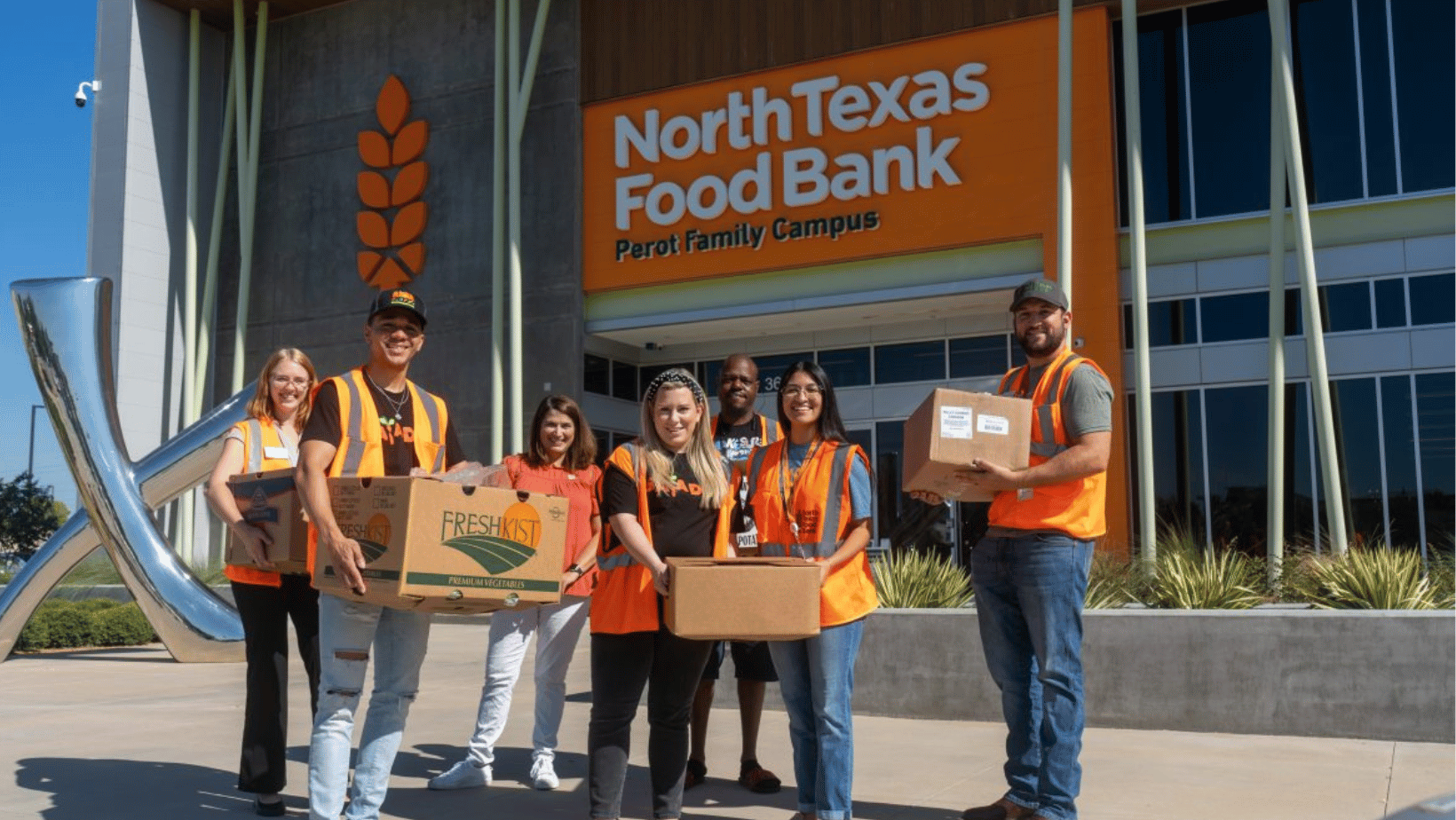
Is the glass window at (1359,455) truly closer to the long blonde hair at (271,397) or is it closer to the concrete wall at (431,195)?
the concrete wall at (431,195)

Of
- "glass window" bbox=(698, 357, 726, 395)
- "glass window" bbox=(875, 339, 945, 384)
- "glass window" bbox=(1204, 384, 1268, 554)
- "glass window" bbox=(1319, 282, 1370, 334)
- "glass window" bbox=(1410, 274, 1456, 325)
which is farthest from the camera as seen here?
"glass window" bbox=(698, 357, 726, 395)

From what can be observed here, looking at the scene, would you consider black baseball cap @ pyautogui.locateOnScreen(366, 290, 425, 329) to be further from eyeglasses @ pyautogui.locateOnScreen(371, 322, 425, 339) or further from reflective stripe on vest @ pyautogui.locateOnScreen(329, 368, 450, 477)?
reflective stripe on vest @ pyautogui.locateOnScreen(329, 368, 450, 477)

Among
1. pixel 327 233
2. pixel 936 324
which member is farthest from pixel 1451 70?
pixel 327 233

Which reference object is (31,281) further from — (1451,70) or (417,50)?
(1451,70)

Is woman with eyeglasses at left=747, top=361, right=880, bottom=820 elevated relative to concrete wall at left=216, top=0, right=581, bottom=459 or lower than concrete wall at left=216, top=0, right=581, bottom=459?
lower

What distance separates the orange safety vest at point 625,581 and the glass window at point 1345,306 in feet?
52.5

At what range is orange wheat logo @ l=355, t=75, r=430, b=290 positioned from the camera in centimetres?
2433

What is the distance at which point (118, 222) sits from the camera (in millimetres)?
25797

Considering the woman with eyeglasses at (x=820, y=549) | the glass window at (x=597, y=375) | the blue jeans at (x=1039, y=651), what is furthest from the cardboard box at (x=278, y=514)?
the glass window at (x=597, y=375)

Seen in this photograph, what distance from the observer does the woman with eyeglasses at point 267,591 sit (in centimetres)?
524

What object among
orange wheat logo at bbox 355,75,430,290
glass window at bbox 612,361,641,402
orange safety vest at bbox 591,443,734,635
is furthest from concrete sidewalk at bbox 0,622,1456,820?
orange wheat logo at bbox 355,75,430,290

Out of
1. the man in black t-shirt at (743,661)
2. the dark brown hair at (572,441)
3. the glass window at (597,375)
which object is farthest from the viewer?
the glass window at (597,375)

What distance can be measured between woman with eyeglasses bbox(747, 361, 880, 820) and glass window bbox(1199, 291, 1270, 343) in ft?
50.5

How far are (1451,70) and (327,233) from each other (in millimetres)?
19337
